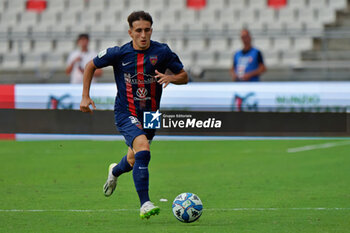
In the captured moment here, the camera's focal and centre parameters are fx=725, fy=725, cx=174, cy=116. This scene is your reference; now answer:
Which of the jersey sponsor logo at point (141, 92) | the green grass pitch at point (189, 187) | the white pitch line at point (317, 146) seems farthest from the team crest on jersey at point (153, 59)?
the white pitch line at point (317, 146)

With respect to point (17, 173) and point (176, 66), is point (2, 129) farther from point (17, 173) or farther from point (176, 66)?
point (176, 66)

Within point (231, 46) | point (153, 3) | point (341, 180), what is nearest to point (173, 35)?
point (231, 46)

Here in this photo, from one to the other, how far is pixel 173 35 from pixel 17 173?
9487 millimetres

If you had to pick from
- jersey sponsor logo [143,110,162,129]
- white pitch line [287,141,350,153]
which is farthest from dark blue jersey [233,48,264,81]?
jersey sponsor logo [143,110,162,129]

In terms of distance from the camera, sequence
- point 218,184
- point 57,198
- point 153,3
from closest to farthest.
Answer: point 57,198, point 218,184, point 153,3

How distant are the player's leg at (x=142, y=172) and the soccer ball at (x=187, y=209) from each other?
0.28m

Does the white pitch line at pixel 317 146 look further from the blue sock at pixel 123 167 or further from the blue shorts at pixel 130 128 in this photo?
the blue shorts at pixel 130 128

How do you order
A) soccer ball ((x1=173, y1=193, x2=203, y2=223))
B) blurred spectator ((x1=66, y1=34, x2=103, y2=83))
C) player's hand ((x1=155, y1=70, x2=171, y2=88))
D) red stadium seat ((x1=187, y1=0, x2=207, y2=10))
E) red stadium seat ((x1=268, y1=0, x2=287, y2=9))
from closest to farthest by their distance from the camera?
soccer ball ((x1=173, y1=193, x2=203, y2=223))
player's hand ((x1=155, y1=70, x2=171, y2=88))
blurred spectator ((x1=66, y1=34, x2=103, y2=83))
red stadium seat ((x1=268, y1=0, x2=287, y2=9))
red stadium seat ((x1=187, y1=0, x2=207, y2=10))

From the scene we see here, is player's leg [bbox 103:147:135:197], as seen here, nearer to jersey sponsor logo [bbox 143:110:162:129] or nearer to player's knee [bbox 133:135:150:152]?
jersey sponsor logo [bbox 143:110:162:129]

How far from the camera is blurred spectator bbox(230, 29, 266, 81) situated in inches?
626

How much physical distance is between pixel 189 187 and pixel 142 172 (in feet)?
9.21

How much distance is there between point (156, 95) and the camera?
7.45 m

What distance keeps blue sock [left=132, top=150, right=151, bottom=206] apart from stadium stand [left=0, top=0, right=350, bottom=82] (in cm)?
1240

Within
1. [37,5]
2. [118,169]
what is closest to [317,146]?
[118,169]
